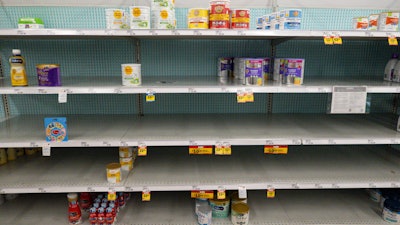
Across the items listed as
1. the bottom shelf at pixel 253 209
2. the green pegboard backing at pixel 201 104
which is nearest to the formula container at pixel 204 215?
the bottom shelf at pixel 253 209

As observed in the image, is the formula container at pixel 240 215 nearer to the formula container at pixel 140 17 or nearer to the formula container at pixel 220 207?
the formula container at pixel 220 207

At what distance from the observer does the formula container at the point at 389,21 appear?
1.81 m

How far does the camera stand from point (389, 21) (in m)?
1.83

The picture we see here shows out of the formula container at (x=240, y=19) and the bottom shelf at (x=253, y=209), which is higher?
the formula container at (x=240, y=19)

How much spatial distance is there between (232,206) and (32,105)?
6.38 ft

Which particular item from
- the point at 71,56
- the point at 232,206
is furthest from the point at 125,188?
the point at 71,56

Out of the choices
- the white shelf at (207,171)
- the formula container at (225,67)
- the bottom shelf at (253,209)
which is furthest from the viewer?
the formula container at (225,67)

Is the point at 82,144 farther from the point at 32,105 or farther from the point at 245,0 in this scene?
the point at 245,0

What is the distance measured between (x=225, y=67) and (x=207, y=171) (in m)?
0.82

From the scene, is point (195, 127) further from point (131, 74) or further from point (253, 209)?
point (253, 209)

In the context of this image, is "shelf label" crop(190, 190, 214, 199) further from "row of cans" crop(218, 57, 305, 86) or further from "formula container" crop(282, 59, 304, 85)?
"formula container" crop(282, 59, 304, 85)

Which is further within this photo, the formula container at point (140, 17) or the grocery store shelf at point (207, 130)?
the grocery store shelf at point (207, 130)

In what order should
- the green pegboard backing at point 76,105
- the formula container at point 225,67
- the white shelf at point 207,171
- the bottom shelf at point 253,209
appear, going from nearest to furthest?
the white shelf at point 207,171 → the bottom shelf at point 253,209 → the formula container at point 225,67 → the green pegboard backing at point 76,105

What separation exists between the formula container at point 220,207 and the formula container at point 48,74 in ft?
4.45
